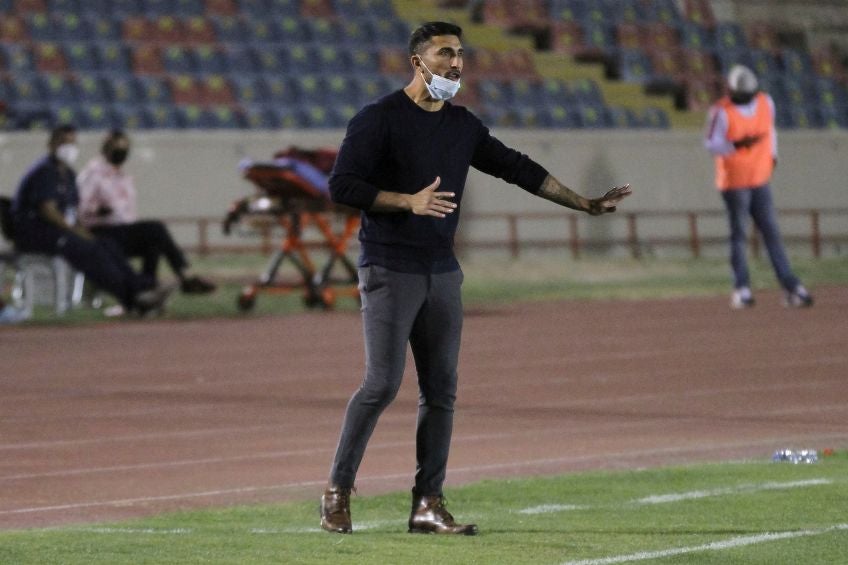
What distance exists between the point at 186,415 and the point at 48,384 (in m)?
2.17

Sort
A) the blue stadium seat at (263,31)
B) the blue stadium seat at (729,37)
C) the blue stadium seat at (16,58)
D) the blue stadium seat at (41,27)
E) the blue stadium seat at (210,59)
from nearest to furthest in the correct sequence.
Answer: the blue stadium seat at (16,58) < the blue stadium seat at (41,27) < the blue stadium seat at (210,59) < the blue stadium seat at (263,31) < the blue stadium seat at (729,37)

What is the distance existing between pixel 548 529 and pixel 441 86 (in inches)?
64.1

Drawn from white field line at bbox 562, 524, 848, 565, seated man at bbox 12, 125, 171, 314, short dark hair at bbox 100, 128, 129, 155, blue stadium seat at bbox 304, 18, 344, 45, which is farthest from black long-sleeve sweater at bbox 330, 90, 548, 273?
blue stadium seat at bbox 304, 18, 344, 45

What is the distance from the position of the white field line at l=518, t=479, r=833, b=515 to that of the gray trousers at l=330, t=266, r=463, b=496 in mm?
699

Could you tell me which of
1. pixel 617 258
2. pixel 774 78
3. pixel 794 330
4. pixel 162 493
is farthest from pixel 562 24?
pixel 162 493

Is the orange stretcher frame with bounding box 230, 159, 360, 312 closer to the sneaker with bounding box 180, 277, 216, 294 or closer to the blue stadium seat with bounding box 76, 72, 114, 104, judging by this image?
the sneaker with bounding box 180, 277, 216, 294

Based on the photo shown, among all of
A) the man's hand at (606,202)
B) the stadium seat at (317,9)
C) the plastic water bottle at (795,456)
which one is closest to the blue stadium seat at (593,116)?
the stadium seat at (317,9)

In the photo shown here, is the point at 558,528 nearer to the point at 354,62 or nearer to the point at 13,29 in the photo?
the point at 13,29

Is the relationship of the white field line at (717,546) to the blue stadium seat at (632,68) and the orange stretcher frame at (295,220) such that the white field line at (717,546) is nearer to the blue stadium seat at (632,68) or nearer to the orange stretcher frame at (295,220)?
the orange stretcher frame at (295,220)

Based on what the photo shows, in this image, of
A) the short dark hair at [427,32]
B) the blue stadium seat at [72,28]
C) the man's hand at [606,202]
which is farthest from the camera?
the blue stadium seat at [72,28]

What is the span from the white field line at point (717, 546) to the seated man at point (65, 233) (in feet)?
41.0

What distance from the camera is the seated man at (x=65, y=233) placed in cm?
1911

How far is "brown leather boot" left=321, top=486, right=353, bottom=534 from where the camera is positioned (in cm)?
734

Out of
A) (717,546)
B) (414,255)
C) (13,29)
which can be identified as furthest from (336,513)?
(13,29)
